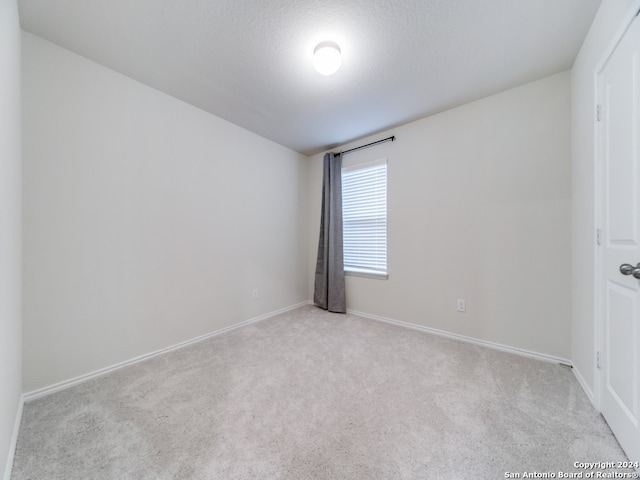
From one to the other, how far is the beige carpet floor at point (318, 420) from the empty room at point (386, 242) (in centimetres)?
1

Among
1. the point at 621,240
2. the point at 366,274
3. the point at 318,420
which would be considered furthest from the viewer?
the point at 366,274

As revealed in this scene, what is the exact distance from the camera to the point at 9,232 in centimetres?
114

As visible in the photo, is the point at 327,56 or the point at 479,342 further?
the point at 479,342

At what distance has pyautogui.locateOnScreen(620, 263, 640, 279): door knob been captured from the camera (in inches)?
40.3

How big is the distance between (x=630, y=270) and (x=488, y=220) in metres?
1.21

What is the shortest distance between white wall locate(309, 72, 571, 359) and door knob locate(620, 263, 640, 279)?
940 mm

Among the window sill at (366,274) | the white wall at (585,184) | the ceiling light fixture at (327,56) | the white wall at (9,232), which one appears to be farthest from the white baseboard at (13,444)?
the white wall at (585,184)

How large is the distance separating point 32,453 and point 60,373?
66 centimetres

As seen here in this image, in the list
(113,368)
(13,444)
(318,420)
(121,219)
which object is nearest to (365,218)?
(318,420)

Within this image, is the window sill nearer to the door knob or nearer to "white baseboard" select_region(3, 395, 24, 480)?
the door knob

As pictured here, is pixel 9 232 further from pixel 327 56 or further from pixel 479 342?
pixel 479 342

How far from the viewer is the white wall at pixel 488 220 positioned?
1.92 metres

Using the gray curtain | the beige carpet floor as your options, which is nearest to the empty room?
the beige carpet floor

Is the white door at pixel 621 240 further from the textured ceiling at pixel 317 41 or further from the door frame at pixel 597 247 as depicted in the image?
the textured ceiling at pixel 317 41
